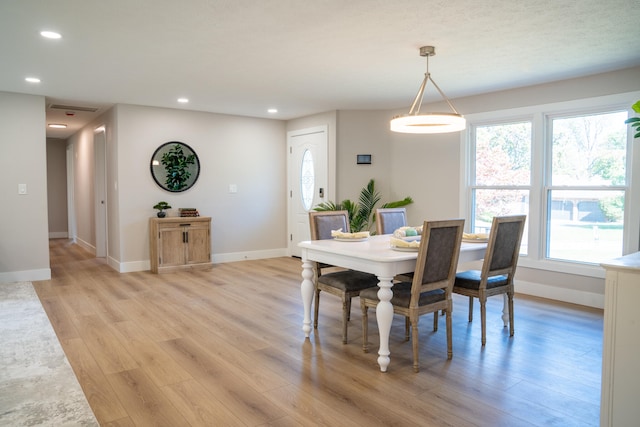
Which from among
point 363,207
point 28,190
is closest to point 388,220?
point 363,207

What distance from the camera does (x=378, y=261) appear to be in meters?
2.86

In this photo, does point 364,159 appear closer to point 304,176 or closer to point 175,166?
point 304,176

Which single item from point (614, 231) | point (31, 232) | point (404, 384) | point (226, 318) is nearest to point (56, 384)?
point (226, 318)

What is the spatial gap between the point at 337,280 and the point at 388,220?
4.25 ft

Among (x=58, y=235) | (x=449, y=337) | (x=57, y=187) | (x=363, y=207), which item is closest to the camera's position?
(x=449, y=337)

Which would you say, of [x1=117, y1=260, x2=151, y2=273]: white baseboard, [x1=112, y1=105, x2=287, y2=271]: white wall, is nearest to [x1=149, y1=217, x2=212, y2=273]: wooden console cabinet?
[x1=117, y1=260, x2=151, y2=273]: white baseboard


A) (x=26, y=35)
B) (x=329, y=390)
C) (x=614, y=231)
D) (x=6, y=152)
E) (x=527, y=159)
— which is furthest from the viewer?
(x=6, y=152)

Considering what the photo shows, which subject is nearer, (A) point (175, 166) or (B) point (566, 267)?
(B) point (566, 267)

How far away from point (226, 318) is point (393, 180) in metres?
3.45

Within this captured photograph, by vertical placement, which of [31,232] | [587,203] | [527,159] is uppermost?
[527,159]

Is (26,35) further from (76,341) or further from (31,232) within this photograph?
(31,232)

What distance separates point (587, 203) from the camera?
458 centimetres

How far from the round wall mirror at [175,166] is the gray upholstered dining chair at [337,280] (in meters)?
3.26

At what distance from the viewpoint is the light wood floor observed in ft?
7.62
